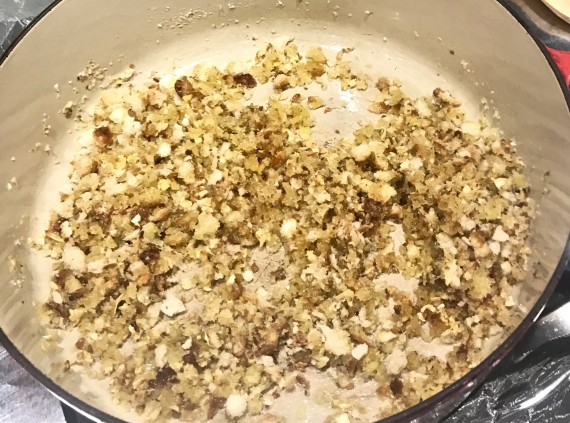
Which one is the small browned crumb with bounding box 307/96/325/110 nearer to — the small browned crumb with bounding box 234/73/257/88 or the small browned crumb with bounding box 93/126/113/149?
the small browned crumb with bounding box 234/73/257/88

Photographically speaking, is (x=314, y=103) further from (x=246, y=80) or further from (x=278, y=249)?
(x=278, y=249)

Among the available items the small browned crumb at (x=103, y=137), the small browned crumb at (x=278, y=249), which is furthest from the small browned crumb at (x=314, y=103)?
the small browned crumb at (x=103, y=137)

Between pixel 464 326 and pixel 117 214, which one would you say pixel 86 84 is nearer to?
pixel 117 214

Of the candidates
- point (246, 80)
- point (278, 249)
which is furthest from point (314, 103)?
point (278, 249)

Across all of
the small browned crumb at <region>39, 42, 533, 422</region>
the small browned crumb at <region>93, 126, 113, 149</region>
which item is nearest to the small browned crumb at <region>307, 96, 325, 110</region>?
the small browned crumb at <region>39, 42, 533, 422</region>

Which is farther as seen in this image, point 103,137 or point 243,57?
point 243,57

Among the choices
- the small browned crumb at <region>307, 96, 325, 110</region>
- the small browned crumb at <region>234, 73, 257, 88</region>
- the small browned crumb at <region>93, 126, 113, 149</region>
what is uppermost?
→ the small browned crumb at <region>307, 96, 325, 110</region>

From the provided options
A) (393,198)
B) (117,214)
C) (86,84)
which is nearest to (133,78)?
(86,84)
